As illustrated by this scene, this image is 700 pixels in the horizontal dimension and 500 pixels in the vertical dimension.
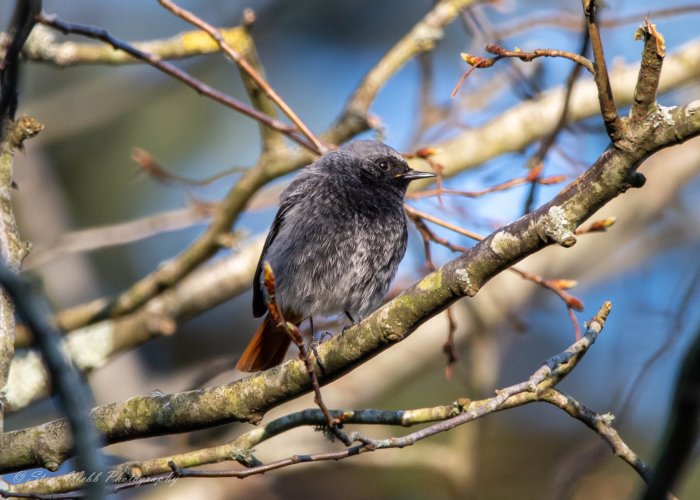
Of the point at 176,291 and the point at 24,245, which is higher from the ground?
the point at 176,291

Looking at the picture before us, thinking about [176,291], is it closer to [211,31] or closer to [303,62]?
[211,31]

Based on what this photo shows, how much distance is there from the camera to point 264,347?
4535 mm

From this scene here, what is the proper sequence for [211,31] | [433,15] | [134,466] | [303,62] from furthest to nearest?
[303,62], [433,15], [211,31], [134,466]

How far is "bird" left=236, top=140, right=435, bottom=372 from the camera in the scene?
4.32 metres

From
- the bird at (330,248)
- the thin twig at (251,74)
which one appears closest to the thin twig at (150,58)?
the thin twig at (251,74)

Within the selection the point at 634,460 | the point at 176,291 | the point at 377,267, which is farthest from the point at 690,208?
the point at 634,460

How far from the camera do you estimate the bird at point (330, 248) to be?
4.32 meters

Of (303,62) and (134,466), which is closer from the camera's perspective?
(134,466)

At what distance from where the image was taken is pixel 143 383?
627 cm

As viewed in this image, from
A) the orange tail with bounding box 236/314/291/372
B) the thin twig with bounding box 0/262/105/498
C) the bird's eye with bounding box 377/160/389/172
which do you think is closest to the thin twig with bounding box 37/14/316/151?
the bird's eye with bounding box 377/160/389/172

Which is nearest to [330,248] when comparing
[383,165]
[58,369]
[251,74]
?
[383,165]

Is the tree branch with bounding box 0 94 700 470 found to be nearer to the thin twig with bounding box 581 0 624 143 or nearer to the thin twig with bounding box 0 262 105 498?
the thin twig with bounding box 581 0 624 143

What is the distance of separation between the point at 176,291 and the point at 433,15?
2502 millimetres

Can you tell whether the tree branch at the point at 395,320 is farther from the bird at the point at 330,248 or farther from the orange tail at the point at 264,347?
the orange tail at the point at 264,347
